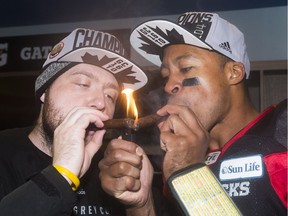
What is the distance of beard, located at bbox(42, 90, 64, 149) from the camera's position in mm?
1947

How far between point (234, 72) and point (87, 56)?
0.75 metres

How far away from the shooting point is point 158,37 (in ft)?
6.72

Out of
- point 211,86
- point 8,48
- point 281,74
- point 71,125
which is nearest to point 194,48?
point 211,86

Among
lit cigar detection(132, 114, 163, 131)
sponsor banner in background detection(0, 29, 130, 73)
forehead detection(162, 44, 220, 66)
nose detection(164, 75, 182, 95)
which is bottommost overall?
sponsor banner in background detection(0, 29, 130, 73)

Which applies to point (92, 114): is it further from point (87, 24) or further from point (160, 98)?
point (87, 24)

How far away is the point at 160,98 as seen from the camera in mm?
2611

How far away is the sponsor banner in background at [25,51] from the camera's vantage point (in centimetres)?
443

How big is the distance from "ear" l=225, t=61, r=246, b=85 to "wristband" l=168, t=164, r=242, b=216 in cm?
72

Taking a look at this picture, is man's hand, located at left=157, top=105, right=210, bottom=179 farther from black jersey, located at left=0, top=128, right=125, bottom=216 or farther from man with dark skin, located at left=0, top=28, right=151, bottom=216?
black jersey, located at left=0, top=128, right=125, bottom=216

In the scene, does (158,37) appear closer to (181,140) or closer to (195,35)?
(195,35)

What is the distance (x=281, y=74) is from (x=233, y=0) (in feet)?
2.98

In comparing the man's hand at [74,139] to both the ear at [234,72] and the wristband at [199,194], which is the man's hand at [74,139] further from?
the ear at [234,72]

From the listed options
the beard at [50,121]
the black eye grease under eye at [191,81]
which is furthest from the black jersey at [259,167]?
the beard at [50,121]

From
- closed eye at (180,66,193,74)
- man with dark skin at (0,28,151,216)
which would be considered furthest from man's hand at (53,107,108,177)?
closed eye at (180,66,193,74)
